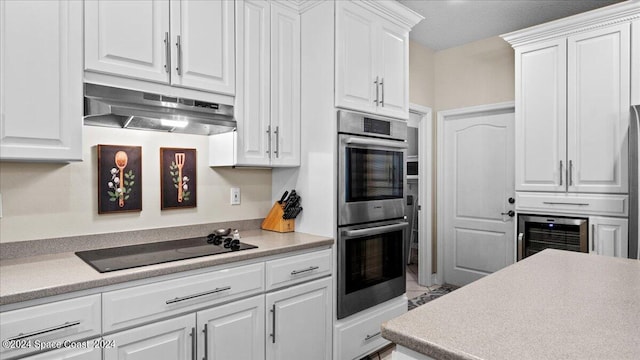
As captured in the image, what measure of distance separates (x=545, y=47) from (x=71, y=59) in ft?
11.3

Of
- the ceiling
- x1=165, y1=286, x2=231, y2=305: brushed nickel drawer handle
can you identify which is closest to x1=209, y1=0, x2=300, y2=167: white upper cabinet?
x1=165, y1=286, x2=231, y2=305: brushed nickel drawer handle

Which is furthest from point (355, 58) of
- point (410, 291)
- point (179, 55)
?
point (410, 291)

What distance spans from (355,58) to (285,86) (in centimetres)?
51

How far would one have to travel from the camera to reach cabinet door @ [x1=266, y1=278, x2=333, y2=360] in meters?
2.04

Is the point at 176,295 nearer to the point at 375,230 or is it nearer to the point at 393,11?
the point at 375,230

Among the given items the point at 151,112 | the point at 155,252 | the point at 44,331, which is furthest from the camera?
the point at 155,252

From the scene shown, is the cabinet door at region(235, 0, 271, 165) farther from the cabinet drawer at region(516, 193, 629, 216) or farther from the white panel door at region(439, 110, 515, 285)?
the white panel door at region(439, 110, 515, 285)

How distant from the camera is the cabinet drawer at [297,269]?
206 centimetres

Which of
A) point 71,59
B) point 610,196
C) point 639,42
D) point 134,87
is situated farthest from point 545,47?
point 71,59

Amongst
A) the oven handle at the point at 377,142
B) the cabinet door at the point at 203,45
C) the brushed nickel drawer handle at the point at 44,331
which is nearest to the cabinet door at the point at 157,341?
the brushed nickel drawer handle at the point at 44,331

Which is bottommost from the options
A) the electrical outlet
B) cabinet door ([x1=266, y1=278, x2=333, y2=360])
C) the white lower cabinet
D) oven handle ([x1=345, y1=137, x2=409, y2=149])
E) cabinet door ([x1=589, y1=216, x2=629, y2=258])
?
cabinet door ([x1=266, y1=278, x2=333, y2=360])

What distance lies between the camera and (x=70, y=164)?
6.37ft

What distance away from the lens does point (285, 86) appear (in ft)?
8.29

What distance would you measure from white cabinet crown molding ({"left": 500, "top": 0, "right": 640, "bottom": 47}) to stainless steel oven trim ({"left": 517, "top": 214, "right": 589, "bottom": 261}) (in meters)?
1.52
